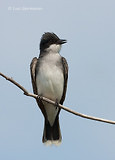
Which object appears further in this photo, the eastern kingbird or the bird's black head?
the bird's black head

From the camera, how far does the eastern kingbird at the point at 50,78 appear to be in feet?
29.0

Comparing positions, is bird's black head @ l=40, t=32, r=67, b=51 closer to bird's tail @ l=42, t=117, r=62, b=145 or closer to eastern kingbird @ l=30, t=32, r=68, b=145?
eastern kingbird @ l=30, t=32, r=68, b=145

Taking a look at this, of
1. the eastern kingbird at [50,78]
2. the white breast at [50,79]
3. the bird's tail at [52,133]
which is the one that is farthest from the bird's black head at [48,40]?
the bird's tail at [52,133]

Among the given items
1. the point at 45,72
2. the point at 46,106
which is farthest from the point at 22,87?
the point at 46,106

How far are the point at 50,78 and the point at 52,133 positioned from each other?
1.61m

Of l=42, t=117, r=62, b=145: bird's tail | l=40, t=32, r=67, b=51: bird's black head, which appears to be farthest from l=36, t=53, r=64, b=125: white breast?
l=42, t=117, r=62, b=145: bird's tail

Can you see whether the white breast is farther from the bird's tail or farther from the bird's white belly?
the bird's tail

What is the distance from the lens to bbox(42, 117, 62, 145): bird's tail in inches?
381

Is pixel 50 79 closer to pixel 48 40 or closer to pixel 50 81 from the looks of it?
pixel 50 81

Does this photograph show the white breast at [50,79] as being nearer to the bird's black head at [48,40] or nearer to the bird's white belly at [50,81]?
the bird's white belly at [50,81]

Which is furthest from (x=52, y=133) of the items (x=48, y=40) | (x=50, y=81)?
(x=48, y=40)

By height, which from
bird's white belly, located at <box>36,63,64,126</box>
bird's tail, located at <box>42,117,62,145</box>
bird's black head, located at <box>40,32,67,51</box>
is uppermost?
bird's black head, located at <box>40,32,67,51</box>

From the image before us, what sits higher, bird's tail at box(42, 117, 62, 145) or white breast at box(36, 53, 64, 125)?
white breast at box(36, 53, 64, 125)

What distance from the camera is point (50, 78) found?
879 cm
